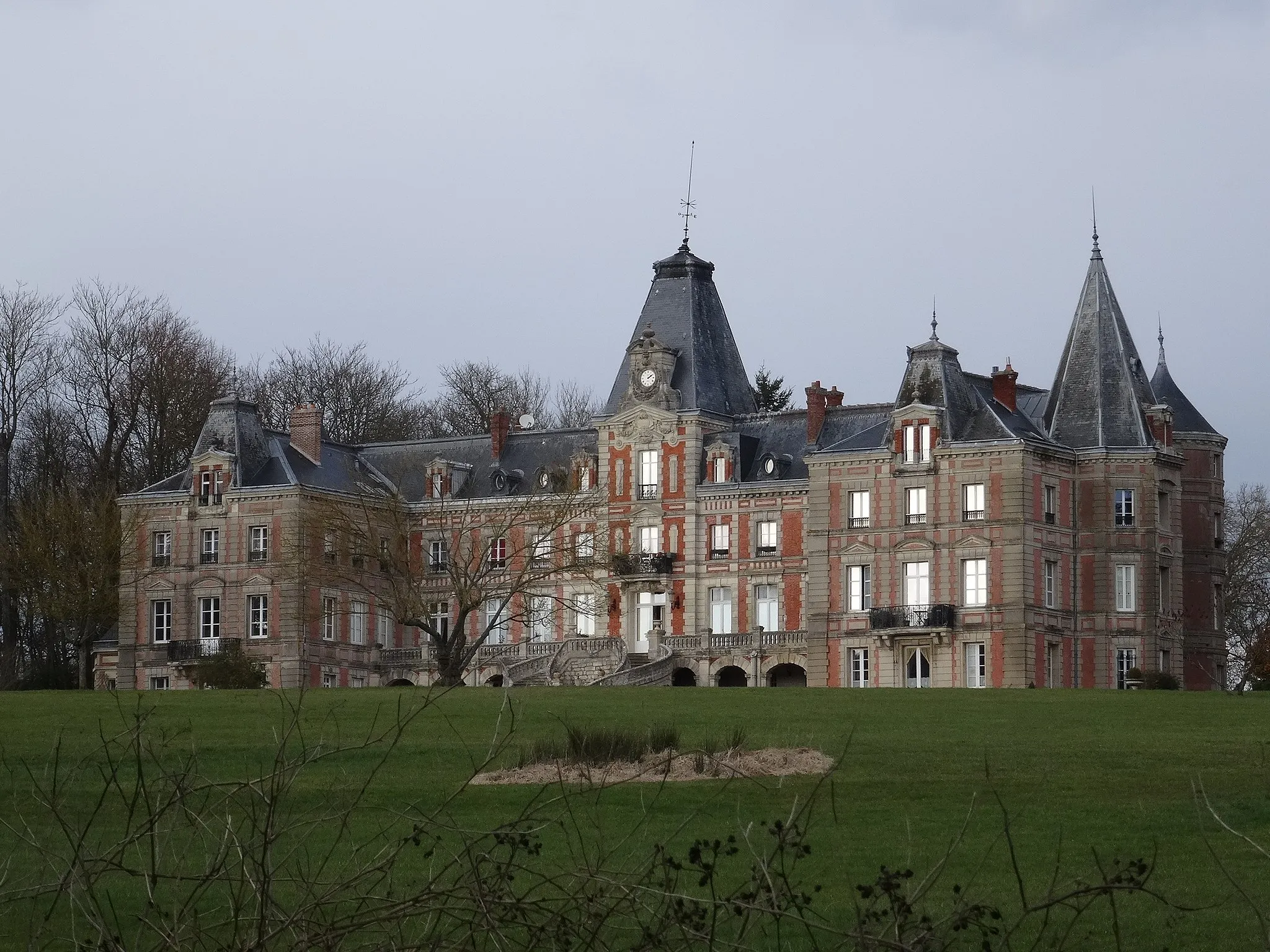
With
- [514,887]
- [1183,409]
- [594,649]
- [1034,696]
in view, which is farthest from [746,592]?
[514,887]

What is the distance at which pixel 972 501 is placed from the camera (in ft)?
215

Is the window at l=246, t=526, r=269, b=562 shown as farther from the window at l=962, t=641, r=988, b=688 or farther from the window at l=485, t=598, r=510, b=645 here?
the window at l=962, t=641, r=988, b=688

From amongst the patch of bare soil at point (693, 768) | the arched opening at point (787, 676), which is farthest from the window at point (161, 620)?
the patch of bare soil at point (693, 768)

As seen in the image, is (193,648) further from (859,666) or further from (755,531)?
(859,666)

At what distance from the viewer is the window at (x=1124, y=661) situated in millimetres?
65188

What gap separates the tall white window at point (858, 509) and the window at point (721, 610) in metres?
5.12

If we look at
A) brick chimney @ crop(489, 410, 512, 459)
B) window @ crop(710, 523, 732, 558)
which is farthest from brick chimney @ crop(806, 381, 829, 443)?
brick chimney @ crop(489, 410, 512, 459)

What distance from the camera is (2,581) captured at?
7244cm

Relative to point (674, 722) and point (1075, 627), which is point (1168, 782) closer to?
point (674, 722)

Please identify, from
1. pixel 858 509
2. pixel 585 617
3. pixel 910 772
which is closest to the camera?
pixel 910 772

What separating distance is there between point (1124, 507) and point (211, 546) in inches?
1133

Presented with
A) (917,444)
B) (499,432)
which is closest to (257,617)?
(499,432)

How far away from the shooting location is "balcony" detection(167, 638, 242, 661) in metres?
72.8

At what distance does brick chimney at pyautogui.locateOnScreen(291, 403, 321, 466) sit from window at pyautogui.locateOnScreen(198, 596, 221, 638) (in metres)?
5.45
